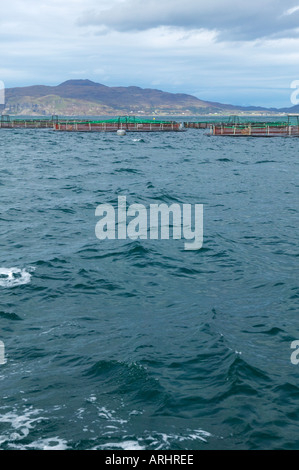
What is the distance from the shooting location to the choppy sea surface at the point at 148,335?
30.1ft

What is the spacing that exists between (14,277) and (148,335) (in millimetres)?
6420

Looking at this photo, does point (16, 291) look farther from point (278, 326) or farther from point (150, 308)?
point (278, 326)

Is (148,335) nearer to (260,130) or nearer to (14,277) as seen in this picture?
(14,277)

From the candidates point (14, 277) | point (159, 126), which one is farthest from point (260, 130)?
point (14, 277)

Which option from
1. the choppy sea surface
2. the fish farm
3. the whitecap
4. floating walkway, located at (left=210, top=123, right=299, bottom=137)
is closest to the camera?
the choppy sea surface

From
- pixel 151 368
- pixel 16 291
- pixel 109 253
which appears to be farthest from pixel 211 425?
pixel 109 253

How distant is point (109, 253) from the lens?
67.1 ft

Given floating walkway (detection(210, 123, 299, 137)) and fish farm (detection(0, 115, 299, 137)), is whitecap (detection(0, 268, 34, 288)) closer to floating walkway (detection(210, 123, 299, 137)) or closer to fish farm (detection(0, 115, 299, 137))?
fish farm (detection(0, 115, 299, 137))

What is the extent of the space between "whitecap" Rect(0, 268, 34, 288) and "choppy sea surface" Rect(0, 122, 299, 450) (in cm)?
4

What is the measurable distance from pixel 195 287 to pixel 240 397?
21.1 ft

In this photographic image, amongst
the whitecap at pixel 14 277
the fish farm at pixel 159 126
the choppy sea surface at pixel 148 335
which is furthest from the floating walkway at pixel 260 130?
the whitecap at pixel 14 277

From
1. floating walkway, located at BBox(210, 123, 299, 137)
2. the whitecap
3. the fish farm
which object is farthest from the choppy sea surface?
floating walkway, located at BBox(210, 123, 299, 137)

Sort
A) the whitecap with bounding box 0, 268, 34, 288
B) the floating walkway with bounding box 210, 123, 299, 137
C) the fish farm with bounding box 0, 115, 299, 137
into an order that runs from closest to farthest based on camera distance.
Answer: the whitecap with bounding box 0, 268, 34, 288
the floating walkway with bounding box 210, 123, 299, 137
the fish farm with bounding box 0, 115, 299, 137

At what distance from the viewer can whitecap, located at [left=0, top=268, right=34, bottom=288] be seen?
16.6m
